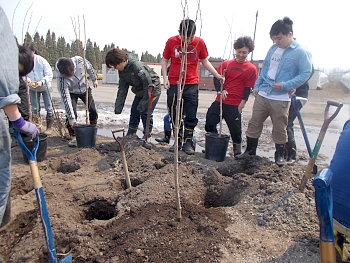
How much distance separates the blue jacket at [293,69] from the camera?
3.44 metres

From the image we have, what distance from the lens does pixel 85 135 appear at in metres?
4.55

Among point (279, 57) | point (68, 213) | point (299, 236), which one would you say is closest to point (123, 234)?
point (68, 213)

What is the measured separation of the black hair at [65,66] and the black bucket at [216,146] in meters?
2.45

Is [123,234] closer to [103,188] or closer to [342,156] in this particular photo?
[103,188]

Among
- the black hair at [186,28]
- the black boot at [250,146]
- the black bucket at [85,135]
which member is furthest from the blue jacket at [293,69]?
the black bucket at [85,135]

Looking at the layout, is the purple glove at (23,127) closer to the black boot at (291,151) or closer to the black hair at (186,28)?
the black hair at (186,28)

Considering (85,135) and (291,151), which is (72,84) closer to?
(85,135)

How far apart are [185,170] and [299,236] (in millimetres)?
1543

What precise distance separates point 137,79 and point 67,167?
1.80 m

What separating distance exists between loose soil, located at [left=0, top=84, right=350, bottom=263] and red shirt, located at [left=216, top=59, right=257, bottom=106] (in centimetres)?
108

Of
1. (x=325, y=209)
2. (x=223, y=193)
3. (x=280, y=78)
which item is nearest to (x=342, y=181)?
(x=325, y=209)

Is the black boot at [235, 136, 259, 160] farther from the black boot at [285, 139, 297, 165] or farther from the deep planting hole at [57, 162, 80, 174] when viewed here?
the deep planting hole at [57, 162, 80, 174]

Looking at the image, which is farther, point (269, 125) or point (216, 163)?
point (269, 125)

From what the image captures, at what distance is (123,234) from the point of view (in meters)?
2.28
